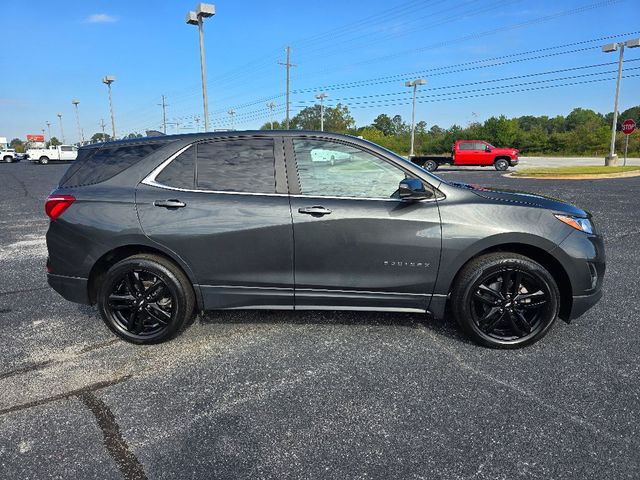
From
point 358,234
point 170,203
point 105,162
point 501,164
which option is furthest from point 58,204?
point 501,164

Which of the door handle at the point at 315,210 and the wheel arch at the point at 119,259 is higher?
the door handle at the point at 315,210

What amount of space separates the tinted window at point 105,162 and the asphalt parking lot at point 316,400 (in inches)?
51.0

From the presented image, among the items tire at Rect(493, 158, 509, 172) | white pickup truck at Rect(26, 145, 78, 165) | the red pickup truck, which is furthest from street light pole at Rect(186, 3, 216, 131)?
white pickup truck at Rect(26, 145, 78, 165)

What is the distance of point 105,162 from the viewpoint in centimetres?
350

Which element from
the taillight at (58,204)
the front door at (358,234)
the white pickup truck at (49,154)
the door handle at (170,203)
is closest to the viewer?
the front door at (358,234)

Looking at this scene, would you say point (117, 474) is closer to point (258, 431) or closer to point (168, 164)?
point (258, 431)

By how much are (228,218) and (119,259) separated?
3.32 feet

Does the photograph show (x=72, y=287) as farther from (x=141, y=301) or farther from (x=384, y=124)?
(x=384, y=124)

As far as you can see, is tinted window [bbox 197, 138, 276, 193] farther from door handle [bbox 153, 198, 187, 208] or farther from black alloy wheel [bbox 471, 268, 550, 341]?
black alloy wheel [bbox 471, 268, 550, 341]

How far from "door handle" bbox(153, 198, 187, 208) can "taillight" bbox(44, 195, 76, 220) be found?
700 millimetres

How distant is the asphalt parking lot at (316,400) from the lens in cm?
215

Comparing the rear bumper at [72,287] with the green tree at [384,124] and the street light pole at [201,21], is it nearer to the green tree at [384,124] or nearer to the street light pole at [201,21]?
the street light pole at [201,21]

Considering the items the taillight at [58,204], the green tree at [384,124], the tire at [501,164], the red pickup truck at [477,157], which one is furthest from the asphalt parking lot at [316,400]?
the green tree at [384,124]

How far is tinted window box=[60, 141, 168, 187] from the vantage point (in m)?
3.45
